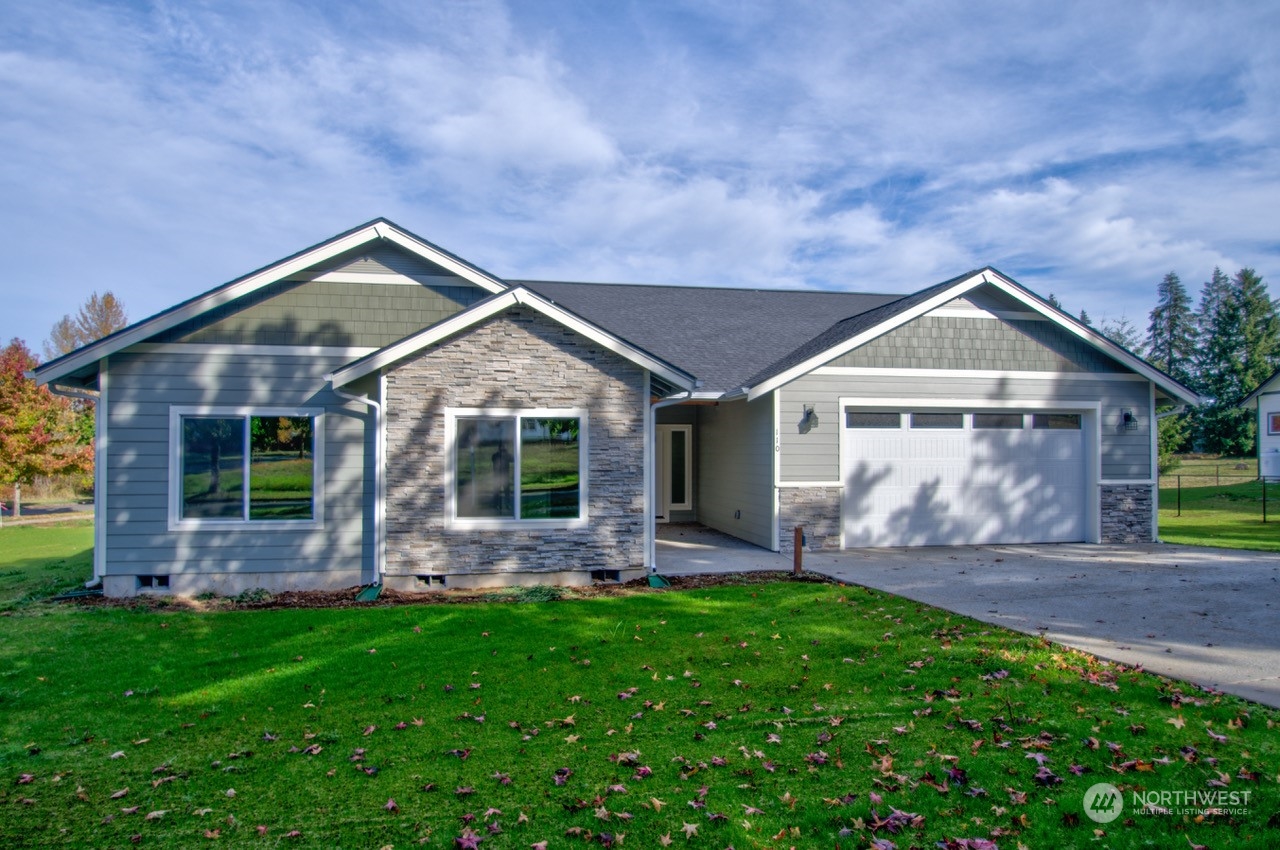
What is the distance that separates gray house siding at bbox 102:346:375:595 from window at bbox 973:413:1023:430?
10.5 m

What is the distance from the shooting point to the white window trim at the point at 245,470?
400 inches

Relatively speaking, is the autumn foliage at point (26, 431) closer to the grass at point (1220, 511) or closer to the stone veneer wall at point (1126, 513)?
the stone veneer wall at point (1126, 513)

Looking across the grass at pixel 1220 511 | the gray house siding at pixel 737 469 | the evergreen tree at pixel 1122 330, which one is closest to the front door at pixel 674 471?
the gray house siding at pixel 737 469

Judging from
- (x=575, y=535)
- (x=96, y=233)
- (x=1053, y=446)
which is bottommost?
A: (x=575, y=535)

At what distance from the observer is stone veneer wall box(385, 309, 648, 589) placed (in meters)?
9.80

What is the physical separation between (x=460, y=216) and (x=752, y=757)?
75.9 ft

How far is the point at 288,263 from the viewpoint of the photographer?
10414 millimetres

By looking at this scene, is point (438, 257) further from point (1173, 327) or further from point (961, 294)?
point (1173, 327)

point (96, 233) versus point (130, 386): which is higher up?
point (96, 233)

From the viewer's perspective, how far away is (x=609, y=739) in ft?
16.0

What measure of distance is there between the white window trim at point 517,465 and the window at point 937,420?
6508 mm

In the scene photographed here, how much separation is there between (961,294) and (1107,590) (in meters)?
5.93

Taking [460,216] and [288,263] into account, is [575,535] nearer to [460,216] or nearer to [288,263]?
[288,263]

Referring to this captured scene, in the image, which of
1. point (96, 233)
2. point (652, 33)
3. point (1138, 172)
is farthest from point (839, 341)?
point (96, 233)
